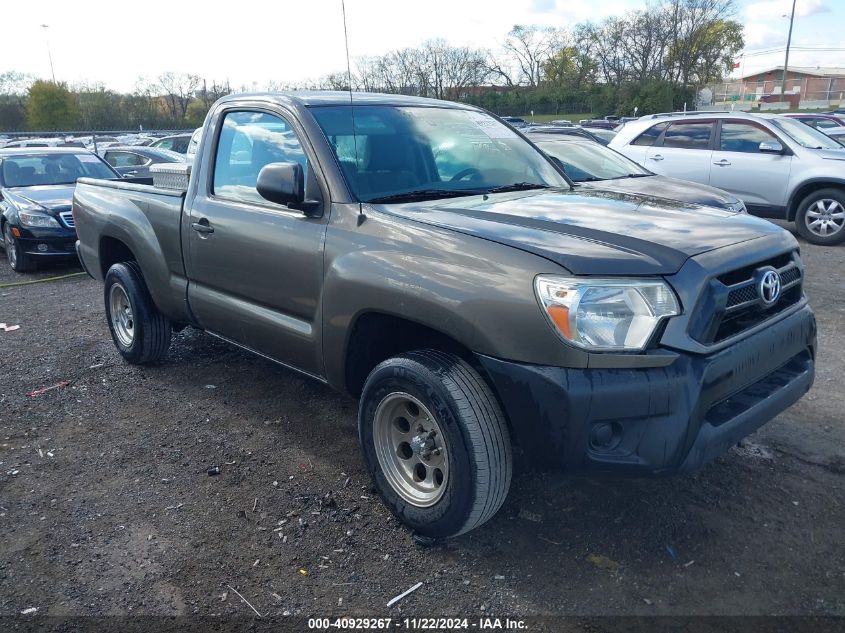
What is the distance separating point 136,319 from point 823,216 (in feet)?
29.1

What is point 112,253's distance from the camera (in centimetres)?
544

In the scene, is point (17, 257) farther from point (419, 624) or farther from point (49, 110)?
point (49, 110)

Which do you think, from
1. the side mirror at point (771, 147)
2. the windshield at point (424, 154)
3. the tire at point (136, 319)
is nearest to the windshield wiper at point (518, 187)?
the windshield at point (424, 154)

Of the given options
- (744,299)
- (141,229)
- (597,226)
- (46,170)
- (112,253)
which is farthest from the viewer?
(46,170)

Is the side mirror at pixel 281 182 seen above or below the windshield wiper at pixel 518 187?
above

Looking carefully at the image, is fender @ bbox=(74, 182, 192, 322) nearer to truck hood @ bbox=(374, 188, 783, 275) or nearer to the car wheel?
truck hood @ bbox=(374, 188, 783, 275)

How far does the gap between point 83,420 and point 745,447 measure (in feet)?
12.8

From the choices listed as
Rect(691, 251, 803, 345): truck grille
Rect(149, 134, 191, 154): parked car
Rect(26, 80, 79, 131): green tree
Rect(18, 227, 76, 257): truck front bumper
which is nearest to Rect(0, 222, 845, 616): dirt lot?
Rect(691, 251, 803, 345): truck grille

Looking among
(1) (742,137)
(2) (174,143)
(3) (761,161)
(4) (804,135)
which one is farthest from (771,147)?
(2) (174,143)

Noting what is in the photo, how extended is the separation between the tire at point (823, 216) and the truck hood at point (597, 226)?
7.31 m

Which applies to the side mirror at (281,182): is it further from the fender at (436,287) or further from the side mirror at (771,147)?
the side mirror at (771,147)

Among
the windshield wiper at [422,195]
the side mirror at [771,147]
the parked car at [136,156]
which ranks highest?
the windshield wiper at [422,195]

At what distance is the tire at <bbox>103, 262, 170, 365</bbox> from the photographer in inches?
197

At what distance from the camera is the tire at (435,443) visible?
270 cm
